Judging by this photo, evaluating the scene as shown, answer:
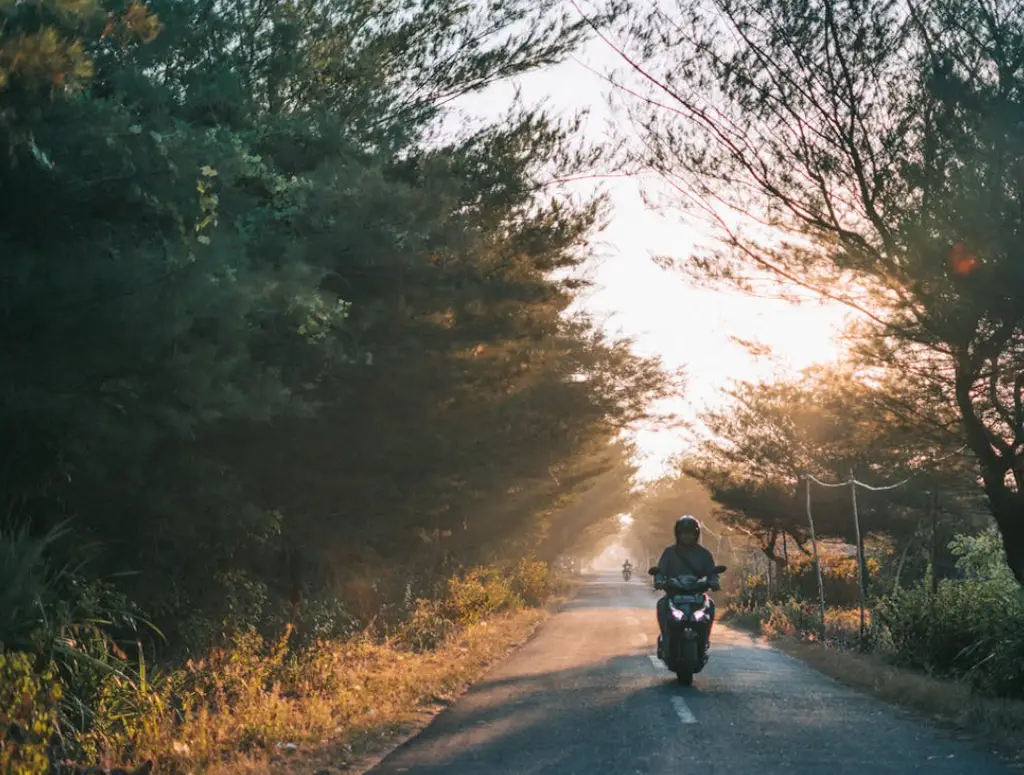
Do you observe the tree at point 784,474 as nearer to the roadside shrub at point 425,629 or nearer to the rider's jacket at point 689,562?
the roadside shrub at point 425,629

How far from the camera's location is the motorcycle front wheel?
50.2ft

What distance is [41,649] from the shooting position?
7926mm

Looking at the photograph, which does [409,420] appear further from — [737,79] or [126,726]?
[126,726]

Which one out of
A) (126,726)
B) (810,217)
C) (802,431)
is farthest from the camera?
(802,431)

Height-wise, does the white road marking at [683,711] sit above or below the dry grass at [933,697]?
above

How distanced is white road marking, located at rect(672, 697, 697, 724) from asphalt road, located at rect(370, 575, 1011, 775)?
1 centimetres

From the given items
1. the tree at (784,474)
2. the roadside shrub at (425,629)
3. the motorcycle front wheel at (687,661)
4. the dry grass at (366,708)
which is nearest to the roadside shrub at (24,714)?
the dry grass at (366,708)

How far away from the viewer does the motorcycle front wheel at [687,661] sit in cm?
1529

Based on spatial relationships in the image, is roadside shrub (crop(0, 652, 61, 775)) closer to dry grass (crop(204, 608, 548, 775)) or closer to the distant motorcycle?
dry grass (crop(204, 608, 548, 775))

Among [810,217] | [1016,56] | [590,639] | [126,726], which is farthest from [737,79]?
[590,639]

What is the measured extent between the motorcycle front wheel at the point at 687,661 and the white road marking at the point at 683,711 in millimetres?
1520

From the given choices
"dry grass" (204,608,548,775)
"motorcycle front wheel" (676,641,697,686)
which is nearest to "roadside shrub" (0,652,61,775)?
"dry grass" (204,608,548,775)

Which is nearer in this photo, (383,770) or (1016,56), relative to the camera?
(383,770)

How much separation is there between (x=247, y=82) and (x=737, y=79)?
5.75 m
